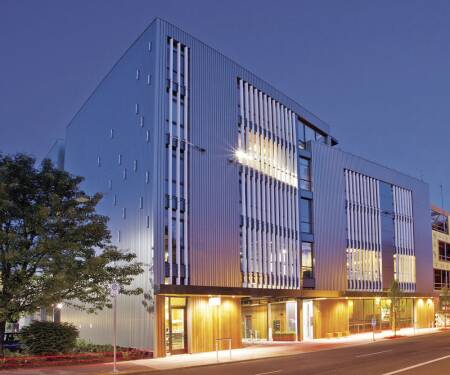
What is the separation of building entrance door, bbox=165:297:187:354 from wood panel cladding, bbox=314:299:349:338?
1460 cm

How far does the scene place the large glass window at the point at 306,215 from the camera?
42781mm

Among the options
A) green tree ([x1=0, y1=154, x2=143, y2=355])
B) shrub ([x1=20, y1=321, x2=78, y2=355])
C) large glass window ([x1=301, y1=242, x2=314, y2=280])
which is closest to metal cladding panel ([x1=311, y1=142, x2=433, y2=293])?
large glass window ([x1=301, y1=242, x2=314, y2=280])

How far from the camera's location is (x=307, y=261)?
42.5 m

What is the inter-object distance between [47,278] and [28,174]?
15.9 feet

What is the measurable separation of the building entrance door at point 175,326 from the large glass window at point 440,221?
151 ft

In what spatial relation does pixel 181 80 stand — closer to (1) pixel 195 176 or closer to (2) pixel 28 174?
(1) pixel 195 176

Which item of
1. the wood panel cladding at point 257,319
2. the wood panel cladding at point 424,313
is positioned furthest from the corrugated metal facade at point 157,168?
the wood panel cladding at point 424,313

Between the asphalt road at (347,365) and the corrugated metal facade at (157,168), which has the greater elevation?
the corrugated metal facade at (157,168)

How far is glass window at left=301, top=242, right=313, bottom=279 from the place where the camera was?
41938mm

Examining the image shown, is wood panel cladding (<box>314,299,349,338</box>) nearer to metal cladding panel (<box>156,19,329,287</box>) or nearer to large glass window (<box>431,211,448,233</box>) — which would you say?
metal cladding panel (<box>156,19,329,287</box>)

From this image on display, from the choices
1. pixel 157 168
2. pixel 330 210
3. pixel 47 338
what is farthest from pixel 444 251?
pixel 47 338

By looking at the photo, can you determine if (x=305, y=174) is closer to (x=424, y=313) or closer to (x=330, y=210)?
(x=330, y=210)

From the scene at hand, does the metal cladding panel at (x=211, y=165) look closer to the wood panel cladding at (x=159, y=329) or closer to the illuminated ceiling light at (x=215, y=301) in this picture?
the illuminated ceiling light at (x=215, y=301)

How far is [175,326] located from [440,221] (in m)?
48.4
